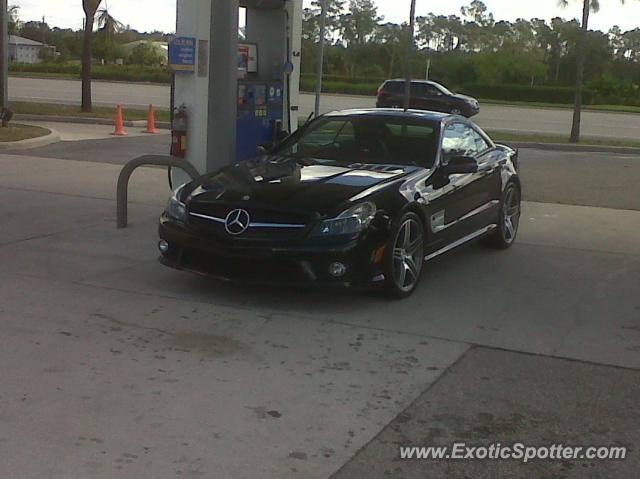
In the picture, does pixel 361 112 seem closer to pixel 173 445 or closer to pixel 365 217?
pixel 365 217

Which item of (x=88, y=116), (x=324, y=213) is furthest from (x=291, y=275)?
(x=88, y=116)

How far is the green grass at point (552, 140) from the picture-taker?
72.7 ft

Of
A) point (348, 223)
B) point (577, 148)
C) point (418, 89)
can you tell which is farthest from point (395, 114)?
point (418, 89)

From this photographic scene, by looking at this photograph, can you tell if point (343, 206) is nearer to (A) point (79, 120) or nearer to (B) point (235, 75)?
(B) point (235, 75)

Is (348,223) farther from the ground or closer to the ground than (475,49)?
closer to the ground

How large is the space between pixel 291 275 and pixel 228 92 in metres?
2.94

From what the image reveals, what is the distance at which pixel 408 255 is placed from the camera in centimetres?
679

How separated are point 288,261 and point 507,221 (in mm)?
3348

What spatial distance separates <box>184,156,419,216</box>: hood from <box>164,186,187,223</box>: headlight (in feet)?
0.25

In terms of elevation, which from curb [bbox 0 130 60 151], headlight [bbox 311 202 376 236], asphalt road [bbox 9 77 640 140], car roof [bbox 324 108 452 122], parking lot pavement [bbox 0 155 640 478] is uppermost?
car roof [bbox 324 108 452 122]

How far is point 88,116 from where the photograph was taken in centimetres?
2373

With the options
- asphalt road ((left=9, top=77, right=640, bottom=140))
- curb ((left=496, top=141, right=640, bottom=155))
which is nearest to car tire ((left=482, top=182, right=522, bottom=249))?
curb ((left=496, top=141, right=640, bottom=155))

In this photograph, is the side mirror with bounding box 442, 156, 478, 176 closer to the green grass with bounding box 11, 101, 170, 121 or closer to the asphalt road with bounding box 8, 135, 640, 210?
the asphalt road with bounding box 8, 135, 640, 210

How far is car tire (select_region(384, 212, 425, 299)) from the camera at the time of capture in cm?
650
